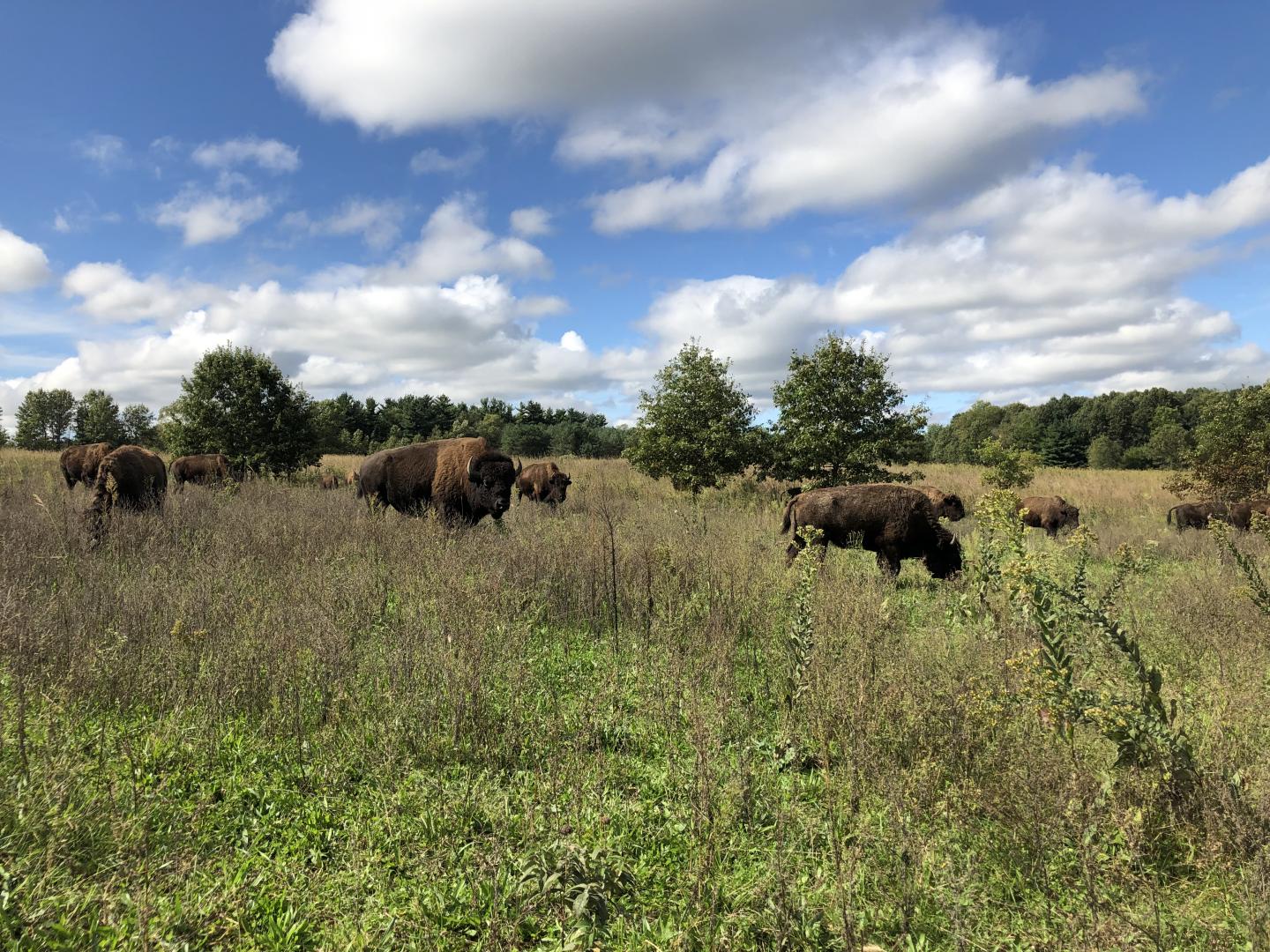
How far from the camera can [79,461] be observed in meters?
16.1

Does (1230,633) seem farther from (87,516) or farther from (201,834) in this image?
(87,516)

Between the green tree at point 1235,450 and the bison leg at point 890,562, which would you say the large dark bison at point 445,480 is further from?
the green tree at point 1235,450

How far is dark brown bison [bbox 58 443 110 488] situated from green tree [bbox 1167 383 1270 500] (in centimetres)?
3082

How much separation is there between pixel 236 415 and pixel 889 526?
25028 mm

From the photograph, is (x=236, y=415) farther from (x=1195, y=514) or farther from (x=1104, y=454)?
(x=1104, y=454)

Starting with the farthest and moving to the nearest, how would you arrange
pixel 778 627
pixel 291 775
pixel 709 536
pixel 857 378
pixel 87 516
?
1. pixel 857 378
2. pixel 709 536
3. pixel 87 516
4. pixel 778 627
5. pixel 291 775

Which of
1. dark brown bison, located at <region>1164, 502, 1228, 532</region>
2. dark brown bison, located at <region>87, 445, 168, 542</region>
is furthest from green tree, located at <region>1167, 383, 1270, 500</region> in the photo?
dark brown bison, located at <region>87, 445, 168, 542</region>

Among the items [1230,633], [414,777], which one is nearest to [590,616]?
[414,777]

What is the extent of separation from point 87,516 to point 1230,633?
46.0ft

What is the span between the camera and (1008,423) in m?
95.4

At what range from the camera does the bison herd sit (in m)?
9.45

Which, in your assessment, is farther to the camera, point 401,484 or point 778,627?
point 401,484

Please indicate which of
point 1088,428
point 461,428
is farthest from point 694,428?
point 1088,428

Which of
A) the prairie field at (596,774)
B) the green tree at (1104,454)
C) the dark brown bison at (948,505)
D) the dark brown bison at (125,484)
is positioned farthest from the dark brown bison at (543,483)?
the green tree at (1104,454)
